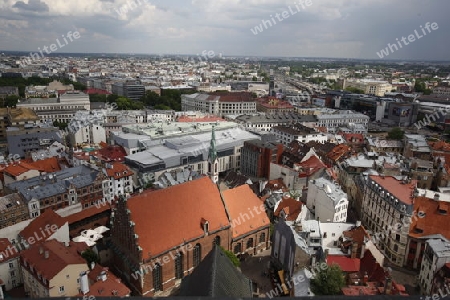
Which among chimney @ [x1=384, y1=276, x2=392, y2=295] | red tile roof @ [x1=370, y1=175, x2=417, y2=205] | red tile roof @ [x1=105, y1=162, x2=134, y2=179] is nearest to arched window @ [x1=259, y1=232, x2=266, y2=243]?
chimney @ [x1=384, y1=276, x2=392, y2=295]

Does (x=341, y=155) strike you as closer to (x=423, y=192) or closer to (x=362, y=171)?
(x=362, y=171)

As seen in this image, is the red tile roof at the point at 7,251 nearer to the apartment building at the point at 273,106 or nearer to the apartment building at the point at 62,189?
the apartment building at the point at 62,189

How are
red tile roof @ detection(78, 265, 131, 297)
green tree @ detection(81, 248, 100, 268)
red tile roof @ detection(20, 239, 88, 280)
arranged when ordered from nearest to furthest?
red tile roof @ detection(78, 265, 131, 297), red tile roof @ detection(20, 239, 88, 280), green tree @ detection(81, 248, 100, 268)

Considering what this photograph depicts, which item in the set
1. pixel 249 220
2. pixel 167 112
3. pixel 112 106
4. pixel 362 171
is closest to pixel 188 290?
pixel 249 220

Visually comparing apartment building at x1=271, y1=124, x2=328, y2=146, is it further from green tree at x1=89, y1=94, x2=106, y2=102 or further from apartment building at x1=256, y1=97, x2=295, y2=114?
green tree at x1=89, y1=94, x2=106, y2=102

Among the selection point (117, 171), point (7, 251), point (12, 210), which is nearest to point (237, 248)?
point (7, 251)

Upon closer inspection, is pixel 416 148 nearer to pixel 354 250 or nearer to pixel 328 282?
pixel 354 250
